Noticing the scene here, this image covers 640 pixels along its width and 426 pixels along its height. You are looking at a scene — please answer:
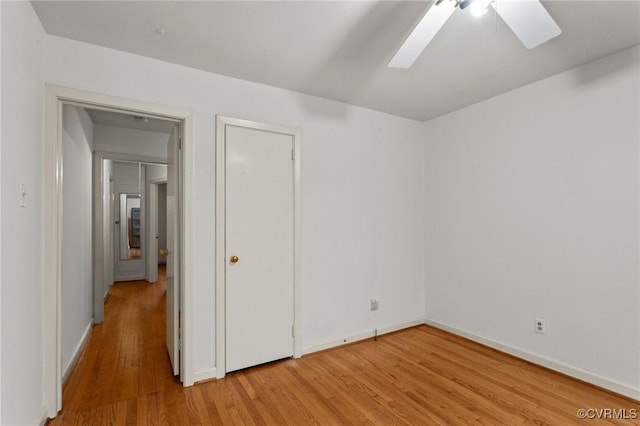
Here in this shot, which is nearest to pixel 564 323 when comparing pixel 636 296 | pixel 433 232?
pixel 636 296

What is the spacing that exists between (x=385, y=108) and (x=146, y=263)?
562 centimetres

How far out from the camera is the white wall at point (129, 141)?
397 cm

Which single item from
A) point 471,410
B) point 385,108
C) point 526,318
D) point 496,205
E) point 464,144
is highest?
point 385,108

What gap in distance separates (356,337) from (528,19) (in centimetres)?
292

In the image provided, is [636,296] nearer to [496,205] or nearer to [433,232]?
→ [496,205]

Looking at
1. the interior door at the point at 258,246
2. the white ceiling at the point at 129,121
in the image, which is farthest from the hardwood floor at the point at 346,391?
the white ceiling at the point at 129,121

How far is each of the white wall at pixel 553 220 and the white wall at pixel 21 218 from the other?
3.59 m

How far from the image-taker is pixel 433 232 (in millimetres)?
3803

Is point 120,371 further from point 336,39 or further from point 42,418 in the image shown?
point 336,39

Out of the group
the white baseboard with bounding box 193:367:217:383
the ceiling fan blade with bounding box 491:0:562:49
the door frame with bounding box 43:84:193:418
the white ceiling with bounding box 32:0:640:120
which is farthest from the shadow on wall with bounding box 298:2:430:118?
the white baseboard with bounding box 193:367:217:383

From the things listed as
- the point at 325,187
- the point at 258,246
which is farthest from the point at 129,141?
the point at 325,187

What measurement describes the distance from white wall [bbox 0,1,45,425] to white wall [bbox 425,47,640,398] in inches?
142

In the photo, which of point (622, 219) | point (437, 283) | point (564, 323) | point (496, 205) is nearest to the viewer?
point (622, 219)

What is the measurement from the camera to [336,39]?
2074mm
